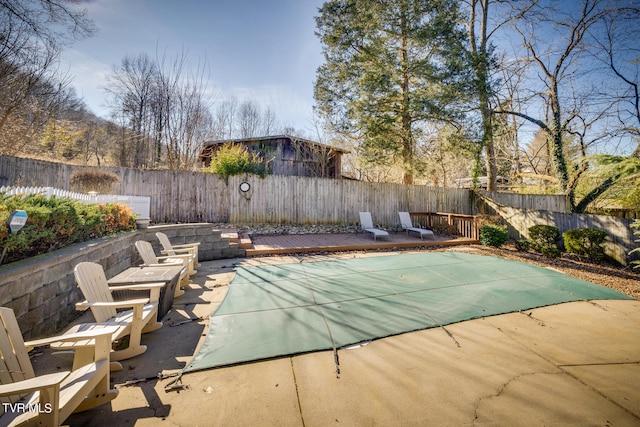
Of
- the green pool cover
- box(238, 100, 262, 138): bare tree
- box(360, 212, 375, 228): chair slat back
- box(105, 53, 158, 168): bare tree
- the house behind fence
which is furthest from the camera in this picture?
box(238, 100, 262, 138): bare tree

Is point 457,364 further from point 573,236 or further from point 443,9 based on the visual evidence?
point 443,9

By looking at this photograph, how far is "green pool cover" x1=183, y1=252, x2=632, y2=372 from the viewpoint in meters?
2.35

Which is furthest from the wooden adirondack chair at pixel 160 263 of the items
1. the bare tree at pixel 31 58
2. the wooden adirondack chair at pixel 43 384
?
the bare tree at pixel 31 58

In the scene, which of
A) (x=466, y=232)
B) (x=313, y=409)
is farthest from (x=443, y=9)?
(x=313, y=409)

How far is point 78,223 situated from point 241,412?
3106mm

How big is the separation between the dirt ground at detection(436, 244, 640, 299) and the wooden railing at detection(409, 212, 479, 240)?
4.08 ft

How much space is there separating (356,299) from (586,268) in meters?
5.46

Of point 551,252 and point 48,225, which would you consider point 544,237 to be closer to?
point 551,252

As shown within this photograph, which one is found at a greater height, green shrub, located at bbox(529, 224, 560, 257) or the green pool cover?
green shrub, located at bbox(529, 224, 560, 257)

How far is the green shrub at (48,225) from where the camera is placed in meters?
2.17

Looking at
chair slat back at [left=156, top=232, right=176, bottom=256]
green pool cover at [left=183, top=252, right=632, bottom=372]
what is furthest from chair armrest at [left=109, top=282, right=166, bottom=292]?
chair slat back at [left=156, top=232, right=176, bottom=256]

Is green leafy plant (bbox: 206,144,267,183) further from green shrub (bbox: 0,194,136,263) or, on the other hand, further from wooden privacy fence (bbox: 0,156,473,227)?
green shrub (bbox: 0,194,136,263)

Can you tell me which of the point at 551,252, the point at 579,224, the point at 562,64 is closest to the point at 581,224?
the point at 579,224

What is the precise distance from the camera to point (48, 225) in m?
2.68
